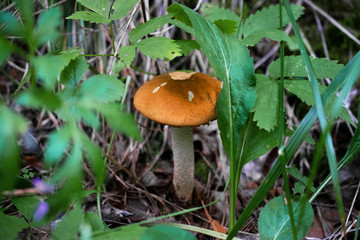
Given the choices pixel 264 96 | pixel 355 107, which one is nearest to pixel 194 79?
pixel 264 96

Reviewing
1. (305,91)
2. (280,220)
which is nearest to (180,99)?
(305,91)

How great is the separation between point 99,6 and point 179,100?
792 mm

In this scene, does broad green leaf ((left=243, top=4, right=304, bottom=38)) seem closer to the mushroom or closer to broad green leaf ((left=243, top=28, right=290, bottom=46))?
broad green leaf ((left=243, top=28, right=290, bottom=46))

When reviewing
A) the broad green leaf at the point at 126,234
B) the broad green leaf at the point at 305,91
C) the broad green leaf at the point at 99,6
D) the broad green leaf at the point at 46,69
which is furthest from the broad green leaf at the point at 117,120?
the broad green leaf at the point at 305,91

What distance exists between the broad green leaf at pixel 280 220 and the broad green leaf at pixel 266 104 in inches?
22.5

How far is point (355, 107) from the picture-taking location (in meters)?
3.18

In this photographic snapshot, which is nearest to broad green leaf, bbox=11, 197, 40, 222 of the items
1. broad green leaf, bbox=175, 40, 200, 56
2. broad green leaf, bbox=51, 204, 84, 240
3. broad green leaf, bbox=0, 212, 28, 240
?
broad green leaf, bbox=0, 212, 28, 240

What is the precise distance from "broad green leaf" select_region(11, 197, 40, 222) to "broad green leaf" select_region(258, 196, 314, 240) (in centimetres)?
138

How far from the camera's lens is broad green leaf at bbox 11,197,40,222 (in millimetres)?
1626

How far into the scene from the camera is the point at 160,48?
67.2 inches

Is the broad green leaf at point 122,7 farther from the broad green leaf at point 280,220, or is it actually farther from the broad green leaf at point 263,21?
the broad green leaf at point 280,220

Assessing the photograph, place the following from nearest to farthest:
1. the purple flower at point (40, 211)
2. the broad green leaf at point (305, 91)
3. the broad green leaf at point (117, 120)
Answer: the broad green leaf at point (117, 120), the purple flower at point (40, 211), the broad green leaf at point (305, 91)

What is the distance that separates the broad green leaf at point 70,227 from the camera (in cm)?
131

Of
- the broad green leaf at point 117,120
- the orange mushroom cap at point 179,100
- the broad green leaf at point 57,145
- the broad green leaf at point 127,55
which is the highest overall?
the broad green leaf at point 127,55
